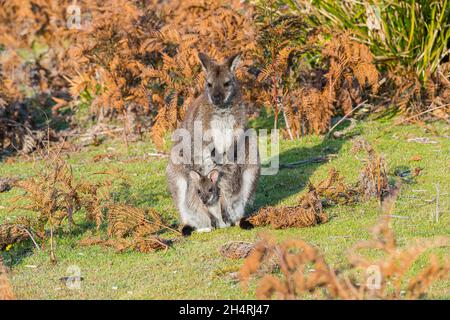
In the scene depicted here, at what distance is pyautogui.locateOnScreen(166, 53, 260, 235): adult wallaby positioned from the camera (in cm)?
831

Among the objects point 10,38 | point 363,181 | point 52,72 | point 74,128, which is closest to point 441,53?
point 363,181

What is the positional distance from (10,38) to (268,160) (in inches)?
300

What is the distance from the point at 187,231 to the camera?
816 centimetres

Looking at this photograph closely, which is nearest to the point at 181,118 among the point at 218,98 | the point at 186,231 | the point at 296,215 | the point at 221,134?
the point at 221,134

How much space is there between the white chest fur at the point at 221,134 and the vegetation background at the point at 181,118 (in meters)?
0.81

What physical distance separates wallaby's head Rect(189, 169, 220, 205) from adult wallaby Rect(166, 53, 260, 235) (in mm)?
117

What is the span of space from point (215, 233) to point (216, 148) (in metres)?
0.94

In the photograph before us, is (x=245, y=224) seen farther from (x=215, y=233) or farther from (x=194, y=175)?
(x=194, y=175)

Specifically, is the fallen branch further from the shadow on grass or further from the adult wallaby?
the adult wallaby

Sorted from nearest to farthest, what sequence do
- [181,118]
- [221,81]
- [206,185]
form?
[206,185] → [221,81] → [181,118]

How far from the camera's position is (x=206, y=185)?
818 cm

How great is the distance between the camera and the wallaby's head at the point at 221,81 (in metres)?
8.28

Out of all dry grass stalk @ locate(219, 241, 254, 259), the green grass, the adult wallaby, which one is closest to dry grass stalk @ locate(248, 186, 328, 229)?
the green grass

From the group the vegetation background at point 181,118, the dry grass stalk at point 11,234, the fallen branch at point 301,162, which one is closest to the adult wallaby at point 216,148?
the vegetation background at point 181,118
